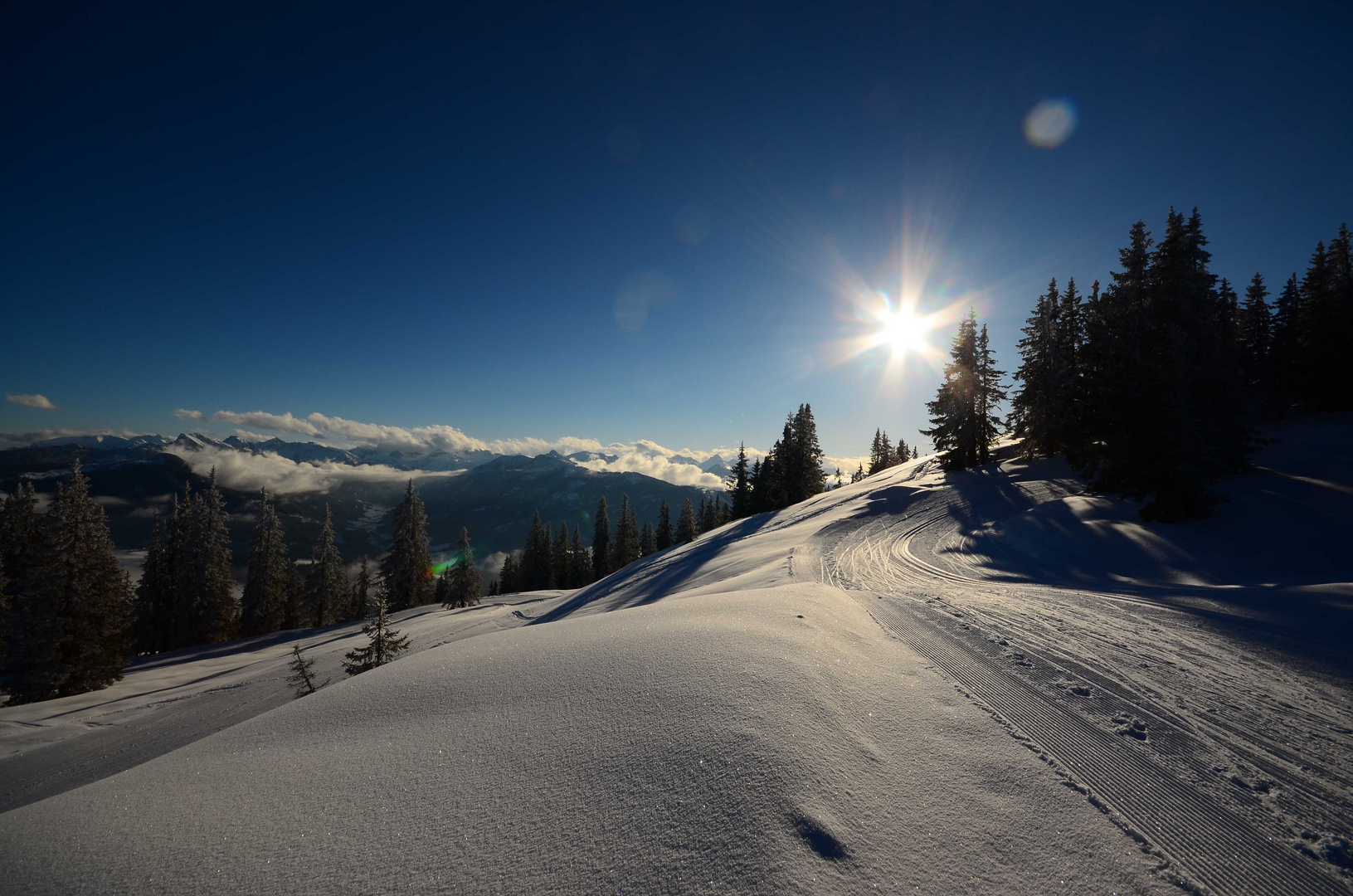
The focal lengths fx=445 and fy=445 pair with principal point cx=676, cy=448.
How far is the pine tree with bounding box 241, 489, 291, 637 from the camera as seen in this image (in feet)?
115

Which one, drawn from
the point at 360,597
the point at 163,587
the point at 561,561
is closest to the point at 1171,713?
the point at 163,587

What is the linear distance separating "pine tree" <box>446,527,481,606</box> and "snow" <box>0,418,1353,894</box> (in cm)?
3281

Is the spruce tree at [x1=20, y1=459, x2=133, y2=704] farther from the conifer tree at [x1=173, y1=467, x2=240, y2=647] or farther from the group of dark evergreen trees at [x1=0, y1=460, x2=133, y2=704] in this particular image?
the conifer tree at [x1=173, y1=467, x2=240, y2=647]

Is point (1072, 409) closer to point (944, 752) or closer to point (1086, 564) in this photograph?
point (1086, 564)

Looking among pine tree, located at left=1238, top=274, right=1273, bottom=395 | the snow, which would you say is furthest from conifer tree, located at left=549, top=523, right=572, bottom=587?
pine tree, located at left=1238, top=274, right=1273, bottom=395

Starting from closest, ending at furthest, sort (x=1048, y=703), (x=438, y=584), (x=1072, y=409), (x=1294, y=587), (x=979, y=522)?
1. (x=1048, y=703)
2. (x=1294, y=587)
3. (x=979, y=522)
4. (x=1072, y=409)
5. (x=438, y=584)

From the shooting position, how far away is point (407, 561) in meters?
38.8

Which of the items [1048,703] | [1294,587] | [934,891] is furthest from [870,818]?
[1294,587]

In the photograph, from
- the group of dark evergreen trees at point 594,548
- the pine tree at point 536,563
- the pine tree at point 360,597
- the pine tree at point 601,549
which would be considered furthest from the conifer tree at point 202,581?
the pine tree at point 601,549

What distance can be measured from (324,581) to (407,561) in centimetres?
678

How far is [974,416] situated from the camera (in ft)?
102

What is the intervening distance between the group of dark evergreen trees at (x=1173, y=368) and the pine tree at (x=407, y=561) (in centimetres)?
4397

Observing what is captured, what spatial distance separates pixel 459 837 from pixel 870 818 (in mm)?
2586

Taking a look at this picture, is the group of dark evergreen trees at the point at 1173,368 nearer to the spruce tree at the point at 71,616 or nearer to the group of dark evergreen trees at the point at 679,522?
the group of dark evergreen trees at the point at 679,522
